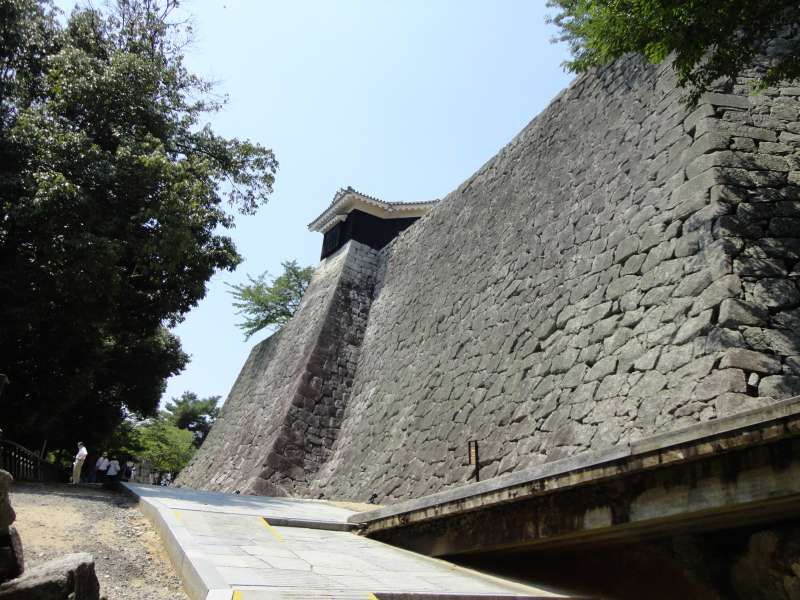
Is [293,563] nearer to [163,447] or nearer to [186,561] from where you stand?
[186,561]

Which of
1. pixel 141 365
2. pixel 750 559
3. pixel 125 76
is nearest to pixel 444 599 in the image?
pixel 750 559

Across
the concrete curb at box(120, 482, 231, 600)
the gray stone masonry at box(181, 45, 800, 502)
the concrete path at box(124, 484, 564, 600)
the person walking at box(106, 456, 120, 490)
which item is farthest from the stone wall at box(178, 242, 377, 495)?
the concrete curb at box(120, 482, 231, 600)

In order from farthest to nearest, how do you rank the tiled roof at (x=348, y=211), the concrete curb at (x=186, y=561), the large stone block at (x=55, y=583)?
the tiled roof at (x=348, y=211)
the concrete curb at (x=186, y=561)
the large stone block at (x=55, y=583)

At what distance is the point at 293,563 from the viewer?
158 inches

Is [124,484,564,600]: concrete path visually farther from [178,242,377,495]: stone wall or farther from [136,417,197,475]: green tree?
[136,417,197,475]: green tree

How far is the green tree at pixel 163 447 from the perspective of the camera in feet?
89.1

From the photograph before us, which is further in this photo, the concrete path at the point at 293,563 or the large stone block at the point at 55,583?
the concrete path at the point at 293,563

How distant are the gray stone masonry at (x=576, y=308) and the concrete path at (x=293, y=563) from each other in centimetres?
225

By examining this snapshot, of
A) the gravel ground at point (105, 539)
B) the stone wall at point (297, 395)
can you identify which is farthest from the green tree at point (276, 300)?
the gravel ground at point (105, 539)

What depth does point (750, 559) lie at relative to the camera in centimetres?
345

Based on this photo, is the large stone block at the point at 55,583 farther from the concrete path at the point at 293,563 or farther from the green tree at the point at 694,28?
the green tree at the point at 694,28

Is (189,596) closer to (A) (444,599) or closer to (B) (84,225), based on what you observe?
(A) (444,599)

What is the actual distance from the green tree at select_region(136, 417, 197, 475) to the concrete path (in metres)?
23.4

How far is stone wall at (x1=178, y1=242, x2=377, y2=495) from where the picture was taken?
12.5 metres
